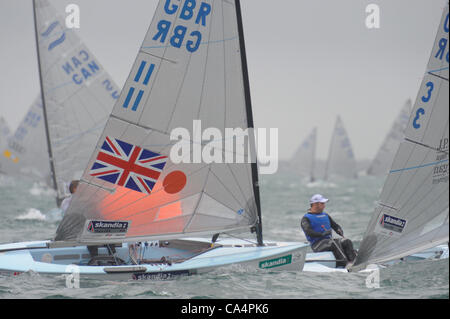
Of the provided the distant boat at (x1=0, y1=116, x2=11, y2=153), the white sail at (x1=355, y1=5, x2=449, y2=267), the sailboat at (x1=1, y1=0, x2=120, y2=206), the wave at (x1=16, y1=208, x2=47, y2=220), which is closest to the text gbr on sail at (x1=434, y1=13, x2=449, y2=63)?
the white sail at (x1=355, y1=5, x2=449, y2=267)

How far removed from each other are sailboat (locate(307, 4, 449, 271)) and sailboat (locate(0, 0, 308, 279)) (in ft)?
3.53

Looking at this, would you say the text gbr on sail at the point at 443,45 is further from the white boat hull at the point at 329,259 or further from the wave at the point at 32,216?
Result: the wave at the point at 32,216

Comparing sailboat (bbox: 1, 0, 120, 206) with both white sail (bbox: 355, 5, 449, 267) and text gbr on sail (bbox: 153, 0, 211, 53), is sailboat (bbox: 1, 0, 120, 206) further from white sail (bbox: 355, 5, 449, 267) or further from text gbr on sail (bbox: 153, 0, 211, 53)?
white sail (bbox: 355, 5, 449, 267)

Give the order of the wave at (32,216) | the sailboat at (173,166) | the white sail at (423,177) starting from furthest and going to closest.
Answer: the wave at (32,216) → the sailboat at (173,166) → the white sail at (423,177)

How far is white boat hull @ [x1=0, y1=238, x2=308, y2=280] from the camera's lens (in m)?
5.86

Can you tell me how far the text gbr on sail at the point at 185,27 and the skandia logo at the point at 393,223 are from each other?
2767 millimetres

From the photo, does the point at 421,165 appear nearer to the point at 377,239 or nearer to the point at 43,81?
the point at 377,239

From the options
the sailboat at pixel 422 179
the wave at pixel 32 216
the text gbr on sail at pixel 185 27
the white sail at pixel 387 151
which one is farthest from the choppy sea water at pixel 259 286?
the white sail at pixel 387 151

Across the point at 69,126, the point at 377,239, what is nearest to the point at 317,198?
the point at 377,239

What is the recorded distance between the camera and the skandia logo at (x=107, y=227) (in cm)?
622

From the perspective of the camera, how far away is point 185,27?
6.28 m
